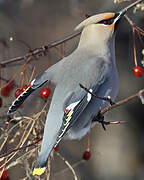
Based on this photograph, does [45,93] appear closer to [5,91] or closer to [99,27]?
[5,91]

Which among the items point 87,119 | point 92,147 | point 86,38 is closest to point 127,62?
point 92,147

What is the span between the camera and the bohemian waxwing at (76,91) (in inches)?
109

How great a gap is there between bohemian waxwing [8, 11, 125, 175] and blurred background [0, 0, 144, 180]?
2523 mm

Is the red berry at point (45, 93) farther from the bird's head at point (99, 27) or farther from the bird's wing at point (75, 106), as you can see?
the bird's head at point (99, 27)

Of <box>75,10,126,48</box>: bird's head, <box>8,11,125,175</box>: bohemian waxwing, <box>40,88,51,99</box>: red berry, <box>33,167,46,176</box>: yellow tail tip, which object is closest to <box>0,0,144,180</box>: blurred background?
<box>75,10,126,48</box>: bird's head

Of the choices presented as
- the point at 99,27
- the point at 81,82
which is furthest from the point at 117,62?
the point at 81,82

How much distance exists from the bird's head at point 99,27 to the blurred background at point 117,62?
2.29 metres

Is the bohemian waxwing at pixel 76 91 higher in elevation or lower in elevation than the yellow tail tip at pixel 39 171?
higher

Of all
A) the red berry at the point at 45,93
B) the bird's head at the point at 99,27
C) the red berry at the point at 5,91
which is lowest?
the red berry at the point at 45,93

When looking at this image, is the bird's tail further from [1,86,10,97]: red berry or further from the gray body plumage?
[1,86,10,97]: red berry

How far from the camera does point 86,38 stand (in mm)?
3355

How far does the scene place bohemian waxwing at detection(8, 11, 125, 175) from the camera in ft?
9.05

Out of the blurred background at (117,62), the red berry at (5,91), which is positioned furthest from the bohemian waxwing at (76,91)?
the blurred background at (117,62)

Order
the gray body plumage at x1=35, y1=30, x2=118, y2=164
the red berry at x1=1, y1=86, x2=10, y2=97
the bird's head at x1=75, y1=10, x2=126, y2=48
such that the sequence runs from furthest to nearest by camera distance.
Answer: the red berry at x1=1, y1=86, x2=10, y2=97 → the bird's head at x1=75, y1=10, x2=126, y2=48 → the gray body plumage at x1=35, y1=30, x2=118, y2=164
